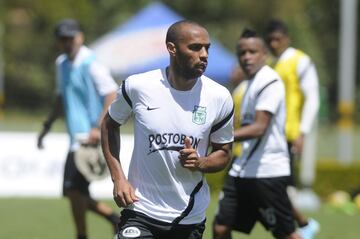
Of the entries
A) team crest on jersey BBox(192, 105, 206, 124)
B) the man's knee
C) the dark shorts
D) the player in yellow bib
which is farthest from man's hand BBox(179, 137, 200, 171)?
the player in yellow bib

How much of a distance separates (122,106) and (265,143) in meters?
2.55

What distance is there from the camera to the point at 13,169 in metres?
18.4

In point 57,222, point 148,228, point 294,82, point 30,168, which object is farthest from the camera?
point 30,168

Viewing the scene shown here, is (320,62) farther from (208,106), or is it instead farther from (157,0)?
(208,106)

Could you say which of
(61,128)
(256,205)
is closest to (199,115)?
(256,205)

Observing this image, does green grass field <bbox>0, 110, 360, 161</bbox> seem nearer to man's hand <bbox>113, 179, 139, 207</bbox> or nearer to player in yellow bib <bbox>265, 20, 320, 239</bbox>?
player in yellow bib <bbox>265, 20, 320, 239</bbox>

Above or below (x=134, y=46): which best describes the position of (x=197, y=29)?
above

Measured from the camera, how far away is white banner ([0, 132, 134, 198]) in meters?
18.3

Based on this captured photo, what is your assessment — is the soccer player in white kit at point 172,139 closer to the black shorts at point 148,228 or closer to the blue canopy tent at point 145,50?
the black shorts at point 148,228

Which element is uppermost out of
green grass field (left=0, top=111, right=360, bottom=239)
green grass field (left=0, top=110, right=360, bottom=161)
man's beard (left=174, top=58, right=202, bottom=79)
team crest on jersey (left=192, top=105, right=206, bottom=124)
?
man's beard (left=174, top=58, right=202, bottom=79)

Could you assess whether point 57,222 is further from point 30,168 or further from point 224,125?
point 224,125

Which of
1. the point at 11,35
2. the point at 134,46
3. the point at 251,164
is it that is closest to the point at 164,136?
the point at 251,164

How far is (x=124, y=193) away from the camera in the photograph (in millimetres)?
6785

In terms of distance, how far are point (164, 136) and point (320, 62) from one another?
5145 cm
